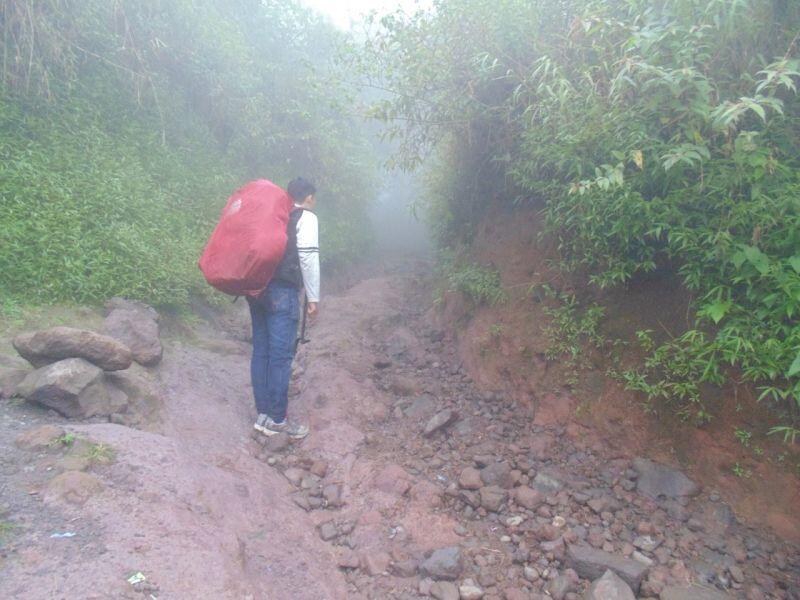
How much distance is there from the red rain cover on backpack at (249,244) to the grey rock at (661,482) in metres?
2.45

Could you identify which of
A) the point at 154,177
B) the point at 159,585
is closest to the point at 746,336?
the point at 159,585

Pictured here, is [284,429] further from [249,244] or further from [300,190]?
[300,190]

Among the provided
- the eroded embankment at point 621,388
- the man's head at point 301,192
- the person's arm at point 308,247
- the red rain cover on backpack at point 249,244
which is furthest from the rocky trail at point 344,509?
the man's head at point 301,192

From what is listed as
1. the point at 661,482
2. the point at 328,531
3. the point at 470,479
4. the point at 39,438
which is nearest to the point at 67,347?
the point at 39,438

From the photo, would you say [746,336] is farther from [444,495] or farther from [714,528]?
[444,495]

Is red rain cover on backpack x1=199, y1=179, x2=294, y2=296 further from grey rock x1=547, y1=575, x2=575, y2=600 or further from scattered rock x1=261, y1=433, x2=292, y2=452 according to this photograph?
grey rock x1=547, y1=575, x2=575, y2=600

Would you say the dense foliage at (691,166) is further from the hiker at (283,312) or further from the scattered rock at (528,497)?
the hiker at (283,312)

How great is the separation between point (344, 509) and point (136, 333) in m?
1.88

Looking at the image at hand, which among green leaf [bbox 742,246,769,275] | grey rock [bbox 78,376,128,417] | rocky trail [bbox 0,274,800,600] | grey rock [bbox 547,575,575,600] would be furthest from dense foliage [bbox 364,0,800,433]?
grey rock [bbox 78,376,128,417]

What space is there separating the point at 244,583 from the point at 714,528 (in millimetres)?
2278

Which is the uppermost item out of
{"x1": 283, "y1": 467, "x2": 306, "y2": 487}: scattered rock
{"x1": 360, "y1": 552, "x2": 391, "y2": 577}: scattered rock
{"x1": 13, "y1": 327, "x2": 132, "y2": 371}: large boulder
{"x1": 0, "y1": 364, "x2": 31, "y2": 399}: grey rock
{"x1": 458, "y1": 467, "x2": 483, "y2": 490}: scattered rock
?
{"x1": 13, "y1": 327, "x2": 132, "y2": 371}: large boulder

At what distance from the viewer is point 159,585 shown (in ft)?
6.97

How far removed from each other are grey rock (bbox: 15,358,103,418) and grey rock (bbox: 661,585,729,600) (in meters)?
3.07

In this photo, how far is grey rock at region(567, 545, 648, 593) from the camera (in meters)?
2.71
